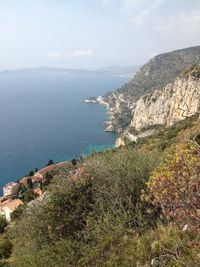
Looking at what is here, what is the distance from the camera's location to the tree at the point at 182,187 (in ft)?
17.0

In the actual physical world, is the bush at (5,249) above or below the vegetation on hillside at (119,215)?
below

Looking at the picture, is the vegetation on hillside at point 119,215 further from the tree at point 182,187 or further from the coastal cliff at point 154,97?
the coastal cliff at point 154,97

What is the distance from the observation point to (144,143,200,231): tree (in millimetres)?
5180

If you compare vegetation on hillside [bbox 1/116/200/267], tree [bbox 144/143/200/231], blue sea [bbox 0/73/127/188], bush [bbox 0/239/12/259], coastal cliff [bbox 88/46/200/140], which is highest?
tree [bbox 144/143/200/231]

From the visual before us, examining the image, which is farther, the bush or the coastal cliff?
the coastal cliff

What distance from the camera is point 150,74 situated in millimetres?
180625

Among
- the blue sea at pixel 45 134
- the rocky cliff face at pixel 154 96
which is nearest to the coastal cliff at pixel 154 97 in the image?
the rocky cliff face at pixel 154 96

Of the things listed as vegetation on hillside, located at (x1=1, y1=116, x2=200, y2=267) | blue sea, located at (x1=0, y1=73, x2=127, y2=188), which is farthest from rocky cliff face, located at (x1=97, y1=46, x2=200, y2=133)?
vegetation on hillside, located at (x1=1, y1=116, x2=200, y2=267)

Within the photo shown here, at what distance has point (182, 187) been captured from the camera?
17.9 feet

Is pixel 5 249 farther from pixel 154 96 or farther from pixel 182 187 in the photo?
pixel 154 96

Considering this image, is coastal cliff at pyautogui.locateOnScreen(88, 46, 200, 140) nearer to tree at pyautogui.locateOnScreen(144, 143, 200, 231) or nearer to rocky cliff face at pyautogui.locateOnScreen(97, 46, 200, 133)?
rocky cliff face at pyautogui.locateOnScreen(97, 46, 200, 133)

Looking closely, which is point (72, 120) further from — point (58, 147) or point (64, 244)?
point (64, 244)

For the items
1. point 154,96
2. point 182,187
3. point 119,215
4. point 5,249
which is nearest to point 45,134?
point 154,96

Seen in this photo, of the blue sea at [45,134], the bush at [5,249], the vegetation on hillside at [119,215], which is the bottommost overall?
the blue sea at [45,134]
